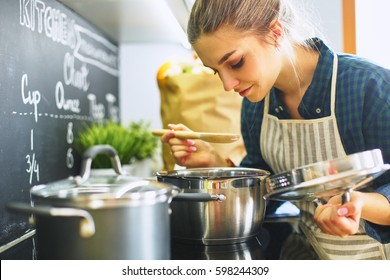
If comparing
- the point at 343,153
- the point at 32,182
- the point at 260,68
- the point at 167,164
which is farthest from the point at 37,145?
the point at 343,153

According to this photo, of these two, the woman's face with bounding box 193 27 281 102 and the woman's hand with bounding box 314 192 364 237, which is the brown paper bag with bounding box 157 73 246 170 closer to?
the woman's face with bounding box 193 27 281 102

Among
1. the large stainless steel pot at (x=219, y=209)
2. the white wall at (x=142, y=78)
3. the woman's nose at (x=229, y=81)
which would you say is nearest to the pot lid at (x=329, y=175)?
the large stainless steel pot at (x=219, y=209)

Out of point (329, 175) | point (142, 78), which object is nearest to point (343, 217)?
point (329, 175)

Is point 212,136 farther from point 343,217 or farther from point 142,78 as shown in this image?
point 142,78

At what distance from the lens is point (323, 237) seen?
0.84 m

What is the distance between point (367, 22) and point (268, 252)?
481 millimetres

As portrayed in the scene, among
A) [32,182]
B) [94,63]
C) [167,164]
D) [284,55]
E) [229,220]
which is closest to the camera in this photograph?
[229,220]

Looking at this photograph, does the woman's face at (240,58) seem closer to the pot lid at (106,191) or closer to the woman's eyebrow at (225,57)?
the woman's eyebrow at (225,57)

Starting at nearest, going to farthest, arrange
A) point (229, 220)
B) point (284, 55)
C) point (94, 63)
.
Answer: point (229, 220), point (284, 55), point (94, 63)

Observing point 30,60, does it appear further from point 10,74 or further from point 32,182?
point 32,182

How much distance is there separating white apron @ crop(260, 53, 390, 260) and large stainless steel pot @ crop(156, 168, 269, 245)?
14 centimetres

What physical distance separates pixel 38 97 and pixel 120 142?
38 centimetres

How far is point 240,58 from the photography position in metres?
0.76

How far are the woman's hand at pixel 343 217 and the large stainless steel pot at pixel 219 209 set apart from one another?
0.46ft
